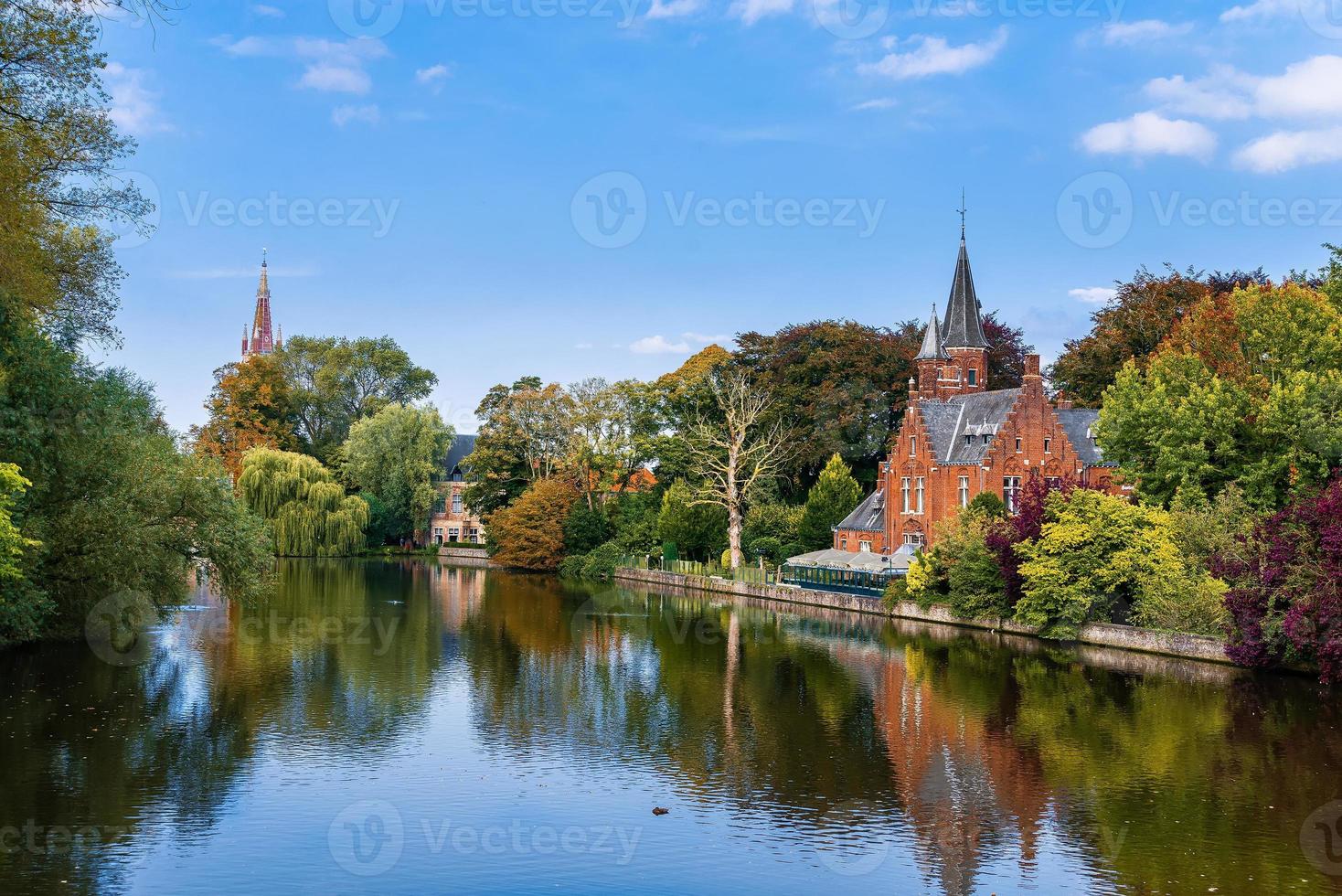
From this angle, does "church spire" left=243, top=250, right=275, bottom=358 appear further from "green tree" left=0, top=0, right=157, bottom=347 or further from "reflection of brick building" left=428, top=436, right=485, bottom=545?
"green tree" left=0, top=0, right=157, bottom=347

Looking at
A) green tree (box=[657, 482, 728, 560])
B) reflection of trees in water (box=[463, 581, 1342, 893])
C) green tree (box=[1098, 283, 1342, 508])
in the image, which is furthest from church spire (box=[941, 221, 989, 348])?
reflection of trees in water (box=[463, 581, 1342, 893])

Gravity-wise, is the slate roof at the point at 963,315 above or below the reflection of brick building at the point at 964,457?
above

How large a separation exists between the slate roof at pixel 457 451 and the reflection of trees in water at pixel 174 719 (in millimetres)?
55353

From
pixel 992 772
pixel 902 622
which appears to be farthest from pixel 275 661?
pixel 902 622

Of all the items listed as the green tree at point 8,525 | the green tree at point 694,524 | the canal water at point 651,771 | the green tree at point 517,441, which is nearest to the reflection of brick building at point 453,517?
the green tree at point 517,441

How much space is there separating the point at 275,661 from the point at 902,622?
2038 centimetres

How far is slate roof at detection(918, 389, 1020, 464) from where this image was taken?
4875 centimetres

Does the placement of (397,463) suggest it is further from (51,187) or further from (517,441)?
(51,187)

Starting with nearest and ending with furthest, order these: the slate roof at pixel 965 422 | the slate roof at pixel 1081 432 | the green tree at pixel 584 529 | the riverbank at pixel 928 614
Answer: the riverbank at pixel 928 614, the slate roof at pixel 965 422, the slate roof at pixel 1081 432, the green tree at pixel 584 529

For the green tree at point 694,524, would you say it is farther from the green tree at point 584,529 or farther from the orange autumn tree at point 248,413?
the orange autumn tree at point 248,413

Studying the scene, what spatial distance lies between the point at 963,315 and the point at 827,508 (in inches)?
499

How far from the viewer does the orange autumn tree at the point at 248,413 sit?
78875 millimetres

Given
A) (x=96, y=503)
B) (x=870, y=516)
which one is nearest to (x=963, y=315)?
(x=870, y=516)

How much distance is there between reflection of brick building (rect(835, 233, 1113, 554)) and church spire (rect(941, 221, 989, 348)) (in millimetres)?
5871
